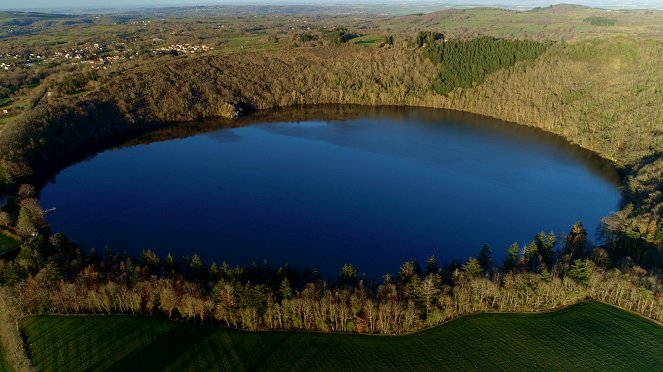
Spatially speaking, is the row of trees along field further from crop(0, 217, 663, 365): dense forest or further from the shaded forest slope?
the shaded forest slope

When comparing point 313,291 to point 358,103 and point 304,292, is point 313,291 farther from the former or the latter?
point 358,103

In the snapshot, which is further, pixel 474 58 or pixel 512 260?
pixel 474 58

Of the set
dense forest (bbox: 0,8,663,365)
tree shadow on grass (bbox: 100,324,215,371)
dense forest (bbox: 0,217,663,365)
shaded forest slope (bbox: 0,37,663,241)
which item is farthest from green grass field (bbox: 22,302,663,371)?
shaded forest slope (bbox: 0,37,663,241)

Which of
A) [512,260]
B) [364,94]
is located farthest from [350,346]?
[364,94]

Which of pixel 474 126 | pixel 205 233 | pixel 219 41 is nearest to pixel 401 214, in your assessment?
pixel 205 233

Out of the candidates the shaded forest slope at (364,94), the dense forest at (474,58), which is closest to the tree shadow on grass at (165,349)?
the shaded forest slope at (364,94)

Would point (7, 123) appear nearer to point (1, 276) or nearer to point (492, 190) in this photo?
point (1, 276)

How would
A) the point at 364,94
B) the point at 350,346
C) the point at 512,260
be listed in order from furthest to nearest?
the point at 364,94 < the point at 512,260 < the point at 350,346
